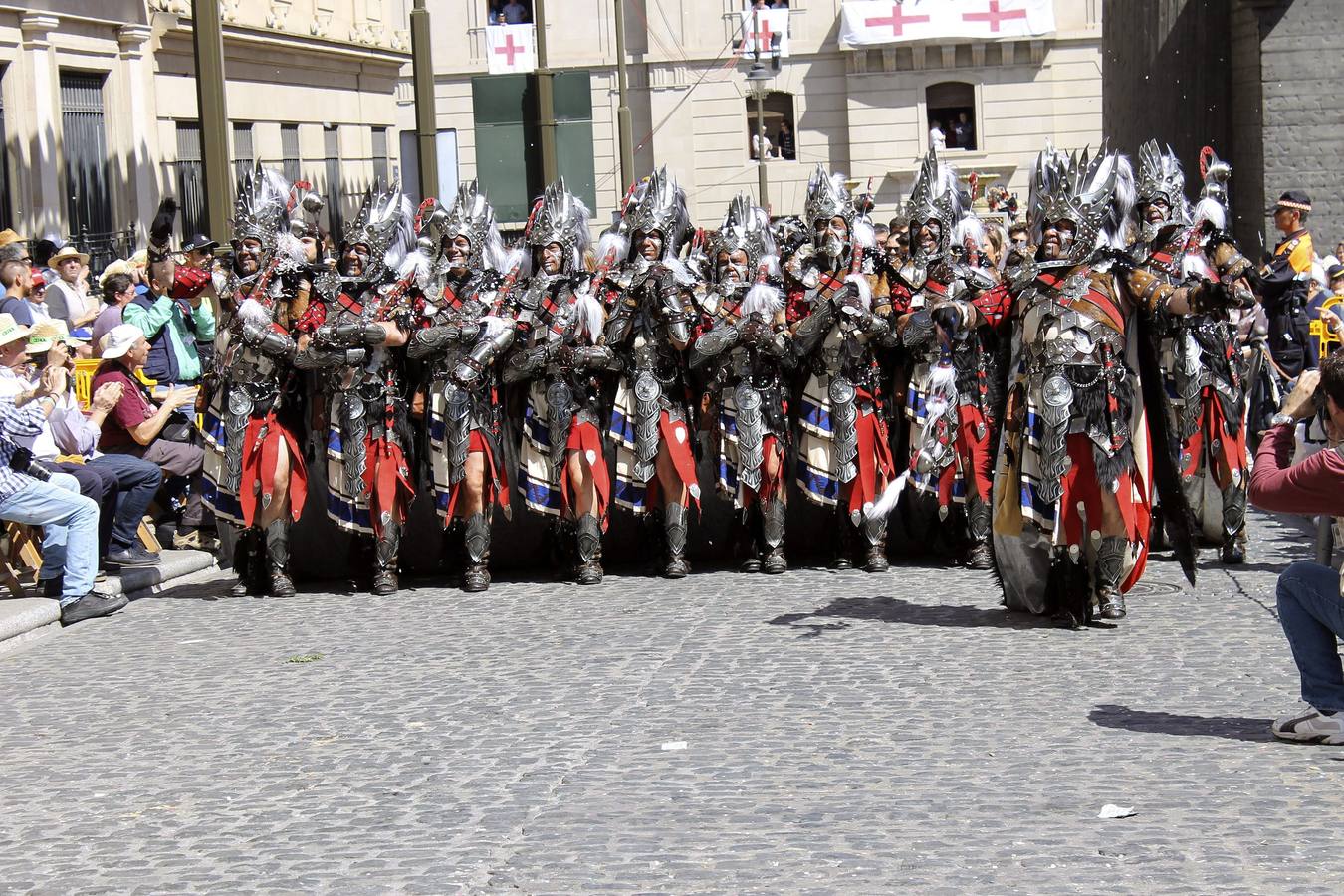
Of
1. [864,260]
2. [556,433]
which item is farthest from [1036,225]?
[556,433]

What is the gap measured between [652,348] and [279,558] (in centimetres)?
219

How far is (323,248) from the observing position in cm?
1084

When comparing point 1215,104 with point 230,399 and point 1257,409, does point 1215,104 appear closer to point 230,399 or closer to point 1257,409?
point 1257,409

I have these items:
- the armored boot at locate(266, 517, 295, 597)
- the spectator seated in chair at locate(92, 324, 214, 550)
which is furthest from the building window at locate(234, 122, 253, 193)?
the armored boot at locate(266, 517, 295, 597)

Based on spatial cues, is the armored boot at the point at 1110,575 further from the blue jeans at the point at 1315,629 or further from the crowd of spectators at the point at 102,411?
the crowd of spectators at the point at 102,411

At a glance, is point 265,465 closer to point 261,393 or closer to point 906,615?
point 261,393

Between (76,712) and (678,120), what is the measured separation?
37.9 m

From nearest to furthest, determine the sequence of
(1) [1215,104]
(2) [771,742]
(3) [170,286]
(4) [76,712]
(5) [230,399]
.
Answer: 1. (2) [771,742]
2. (4) [76,712]
3. (5) [230,399]
4. (3) [170,286]
5. (1) [1215,104]

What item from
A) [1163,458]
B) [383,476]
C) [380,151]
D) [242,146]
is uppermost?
[380,151]

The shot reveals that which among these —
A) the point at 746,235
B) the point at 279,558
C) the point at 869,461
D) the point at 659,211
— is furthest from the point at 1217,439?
the point at 279,558

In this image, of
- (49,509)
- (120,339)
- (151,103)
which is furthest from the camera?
(151,103)

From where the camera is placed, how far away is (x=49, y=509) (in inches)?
383

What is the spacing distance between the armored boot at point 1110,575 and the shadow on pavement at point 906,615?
0.84 feet

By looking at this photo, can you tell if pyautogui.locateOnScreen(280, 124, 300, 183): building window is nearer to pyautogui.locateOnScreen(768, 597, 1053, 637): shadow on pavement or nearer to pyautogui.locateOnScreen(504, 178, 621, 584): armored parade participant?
pyautogui.locateOnScreen(504, 178, 621, 584): armored parade participant
